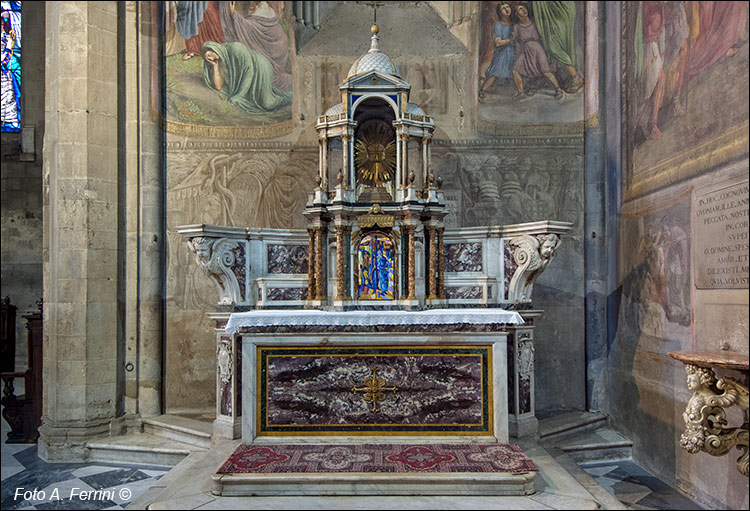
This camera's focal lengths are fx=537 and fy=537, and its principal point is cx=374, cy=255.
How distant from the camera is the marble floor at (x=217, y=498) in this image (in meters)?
4.32

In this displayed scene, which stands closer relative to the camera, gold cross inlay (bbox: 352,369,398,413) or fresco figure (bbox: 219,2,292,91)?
gold cross inlay (bbox: 352,369,398,413)

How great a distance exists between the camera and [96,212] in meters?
6.94

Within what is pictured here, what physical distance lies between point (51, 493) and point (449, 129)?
21.6 feet

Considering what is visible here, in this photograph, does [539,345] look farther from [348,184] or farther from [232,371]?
[232,371]

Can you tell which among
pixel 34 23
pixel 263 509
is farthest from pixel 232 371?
pixel 34 23

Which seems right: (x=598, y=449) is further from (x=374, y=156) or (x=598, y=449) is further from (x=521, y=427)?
(x=374, y=156)

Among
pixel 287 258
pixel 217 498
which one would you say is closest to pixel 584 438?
pixel 287 258

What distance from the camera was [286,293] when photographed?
20.7 ft

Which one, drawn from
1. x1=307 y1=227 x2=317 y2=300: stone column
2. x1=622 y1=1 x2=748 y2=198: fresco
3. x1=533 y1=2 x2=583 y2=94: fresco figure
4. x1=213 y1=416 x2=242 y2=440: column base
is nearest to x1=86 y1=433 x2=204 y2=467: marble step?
x1=213 y1=416 x2=242 y2=440: column base

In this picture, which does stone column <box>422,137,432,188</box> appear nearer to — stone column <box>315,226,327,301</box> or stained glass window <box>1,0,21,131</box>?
stone column <box>315,226,327,301</box>

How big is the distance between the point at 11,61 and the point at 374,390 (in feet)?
36.7

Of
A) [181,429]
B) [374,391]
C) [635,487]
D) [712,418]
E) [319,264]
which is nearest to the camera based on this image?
[712,418]

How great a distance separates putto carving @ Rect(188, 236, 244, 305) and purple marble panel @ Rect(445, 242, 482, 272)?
2443 millimetres

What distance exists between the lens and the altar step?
6.48 m
